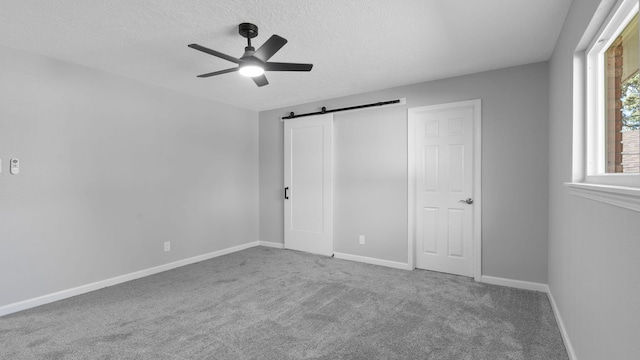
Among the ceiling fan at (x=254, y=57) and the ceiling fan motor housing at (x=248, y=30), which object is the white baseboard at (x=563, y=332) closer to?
the ceiling fan at (x=254, y=57)

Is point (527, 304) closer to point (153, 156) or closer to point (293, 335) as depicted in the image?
point (293, 335)

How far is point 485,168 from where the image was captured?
3508 mm

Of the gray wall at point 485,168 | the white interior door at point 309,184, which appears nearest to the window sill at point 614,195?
the gray wall at point 485,168

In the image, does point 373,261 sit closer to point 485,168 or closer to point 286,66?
point 485,168

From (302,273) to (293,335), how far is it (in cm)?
151

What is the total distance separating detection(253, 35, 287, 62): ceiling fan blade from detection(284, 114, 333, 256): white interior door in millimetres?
2334

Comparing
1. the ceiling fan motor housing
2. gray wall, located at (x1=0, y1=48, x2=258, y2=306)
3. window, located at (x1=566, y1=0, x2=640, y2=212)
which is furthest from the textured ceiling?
window, located at (x1=566, y1=0, x2=640, y2=212)

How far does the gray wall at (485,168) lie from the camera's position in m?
3.23

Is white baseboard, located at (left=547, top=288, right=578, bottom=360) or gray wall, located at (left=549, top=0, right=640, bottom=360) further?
white baseboard, located at (left=547, top=288, right=578, bottom=360)

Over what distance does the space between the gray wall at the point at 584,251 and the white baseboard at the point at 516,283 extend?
275 mm

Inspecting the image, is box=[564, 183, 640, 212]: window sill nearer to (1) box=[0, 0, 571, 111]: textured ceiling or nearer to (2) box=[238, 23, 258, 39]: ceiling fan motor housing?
(1) box=[0, 0, 571, 111]: textured ceiling

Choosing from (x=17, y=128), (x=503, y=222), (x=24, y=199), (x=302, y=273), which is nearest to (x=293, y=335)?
(x=302, y=273)

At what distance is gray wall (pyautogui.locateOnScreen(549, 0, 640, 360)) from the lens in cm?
117

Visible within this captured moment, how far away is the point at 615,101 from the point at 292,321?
2.64m
